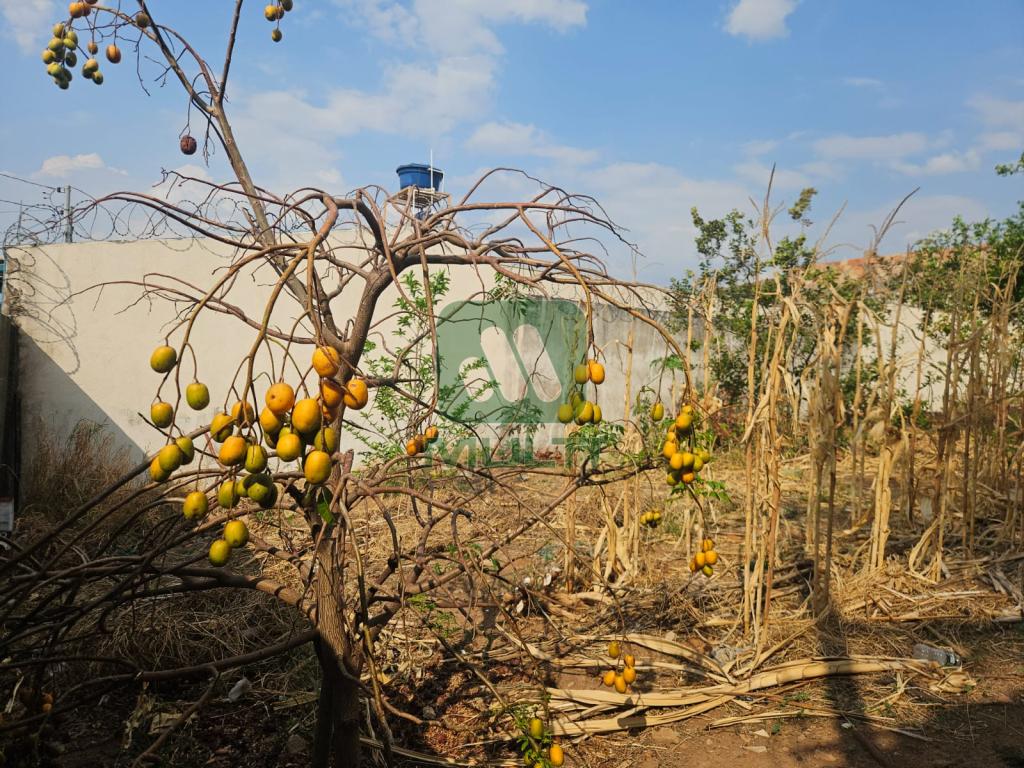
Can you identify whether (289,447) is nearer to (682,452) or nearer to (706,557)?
(682,452)

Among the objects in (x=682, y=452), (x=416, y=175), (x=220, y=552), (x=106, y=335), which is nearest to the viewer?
(x=220, y=552)

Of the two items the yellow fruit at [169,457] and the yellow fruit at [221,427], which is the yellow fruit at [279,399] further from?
the yellow fruit at [169,457]

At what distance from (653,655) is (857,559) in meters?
1.71

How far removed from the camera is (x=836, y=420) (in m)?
3.51

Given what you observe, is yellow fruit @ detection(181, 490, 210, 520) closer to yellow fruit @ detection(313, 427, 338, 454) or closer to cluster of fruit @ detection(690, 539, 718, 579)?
yellow fruit @ detection(313, 427, 338, 454)

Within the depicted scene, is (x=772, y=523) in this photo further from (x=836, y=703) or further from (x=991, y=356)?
(x=991, y=356)

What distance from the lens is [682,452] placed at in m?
1.87

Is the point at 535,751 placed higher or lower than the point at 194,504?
lower

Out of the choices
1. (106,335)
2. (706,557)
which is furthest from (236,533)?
(106,335)

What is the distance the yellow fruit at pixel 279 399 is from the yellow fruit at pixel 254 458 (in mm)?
71

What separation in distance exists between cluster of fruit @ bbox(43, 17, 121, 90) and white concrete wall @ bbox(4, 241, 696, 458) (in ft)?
14.7

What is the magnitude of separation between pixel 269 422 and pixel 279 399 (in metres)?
0.05

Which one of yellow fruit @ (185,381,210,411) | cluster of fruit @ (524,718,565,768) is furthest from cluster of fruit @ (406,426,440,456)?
cluster of fruit @ (524,718,565,768)

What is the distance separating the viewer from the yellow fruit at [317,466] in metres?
1.16
